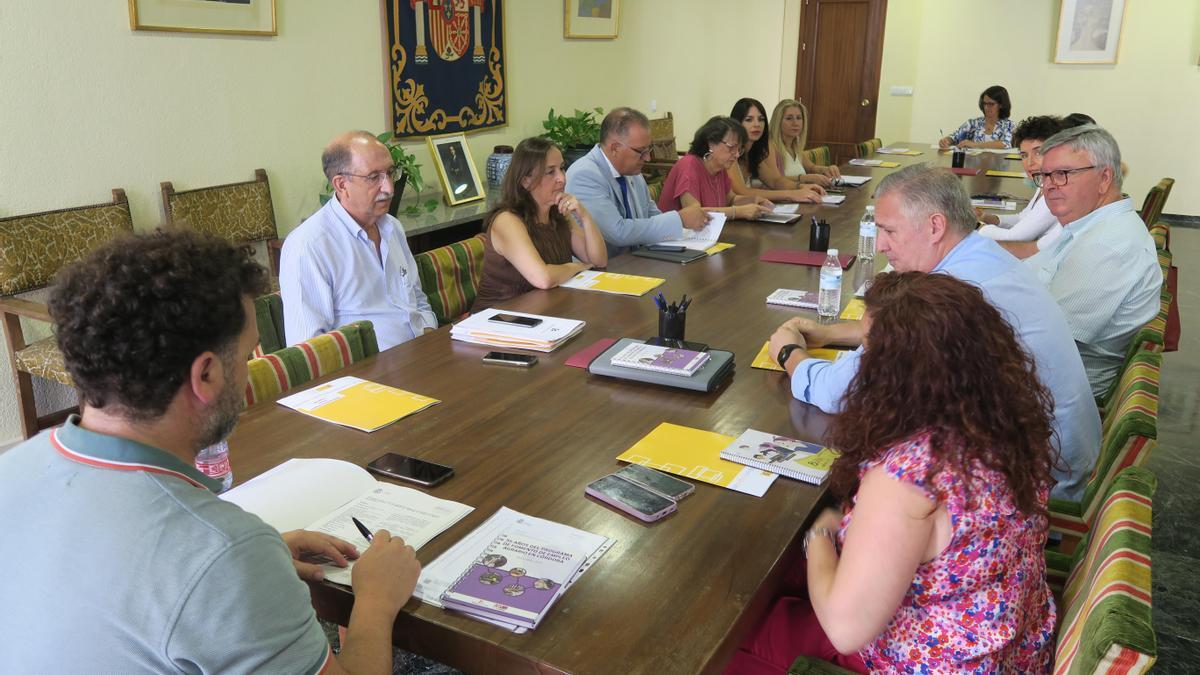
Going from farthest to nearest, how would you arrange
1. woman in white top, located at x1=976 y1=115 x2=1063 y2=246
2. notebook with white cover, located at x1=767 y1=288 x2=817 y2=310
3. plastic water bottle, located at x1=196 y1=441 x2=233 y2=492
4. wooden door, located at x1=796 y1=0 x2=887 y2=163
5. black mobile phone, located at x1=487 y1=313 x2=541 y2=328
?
wooden door, located at x1=796 y1=0 x2=887 y2=163
woman in white top, located at x1=976 y1=115 x2=1063 y2=246
notebook with white cover, located at x1=767 y1=288 x2=817 y2=310
black mobile phone, located at x1=487 y1=313 x2=541 y2=328
plastic water bottle, located at x1=196 y1=441 x2=233 y2=492

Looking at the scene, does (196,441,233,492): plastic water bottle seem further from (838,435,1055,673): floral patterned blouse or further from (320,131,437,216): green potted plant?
(320,131,437,216): green potted plant

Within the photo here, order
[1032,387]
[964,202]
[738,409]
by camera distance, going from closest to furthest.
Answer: [1032,387]
[738,409]
[964,202]

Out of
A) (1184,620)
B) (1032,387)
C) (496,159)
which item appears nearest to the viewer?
(1032,387)

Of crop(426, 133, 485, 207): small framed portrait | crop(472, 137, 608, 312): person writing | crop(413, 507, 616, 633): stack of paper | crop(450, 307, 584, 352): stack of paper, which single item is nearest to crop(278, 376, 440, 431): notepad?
crop(450, 307, 584, 352): stack of paper

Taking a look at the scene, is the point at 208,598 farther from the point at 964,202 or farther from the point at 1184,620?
the point at 1184,620

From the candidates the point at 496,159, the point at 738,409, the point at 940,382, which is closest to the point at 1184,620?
the point at 738,409

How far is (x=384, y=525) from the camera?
1435mm

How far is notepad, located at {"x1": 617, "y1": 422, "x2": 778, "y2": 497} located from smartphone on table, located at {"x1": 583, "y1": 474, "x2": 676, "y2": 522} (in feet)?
0.36

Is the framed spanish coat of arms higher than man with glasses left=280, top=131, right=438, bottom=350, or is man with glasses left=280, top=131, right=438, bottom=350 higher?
the framed spanish coat of arms

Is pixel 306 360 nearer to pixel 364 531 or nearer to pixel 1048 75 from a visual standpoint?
pixel 364 531

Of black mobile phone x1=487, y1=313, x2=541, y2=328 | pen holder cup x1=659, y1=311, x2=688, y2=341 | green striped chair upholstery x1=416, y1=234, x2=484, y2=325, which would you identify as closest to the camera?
pen holder cup x1=659, y1=311, x2=688, y2=341

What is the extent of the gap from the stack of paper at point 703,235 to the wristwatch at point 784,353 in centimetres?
141

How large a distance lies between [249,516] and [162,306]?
0.26 meters

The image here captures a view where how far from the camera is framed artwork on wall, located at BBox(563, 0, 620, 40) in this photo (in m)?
5.98
